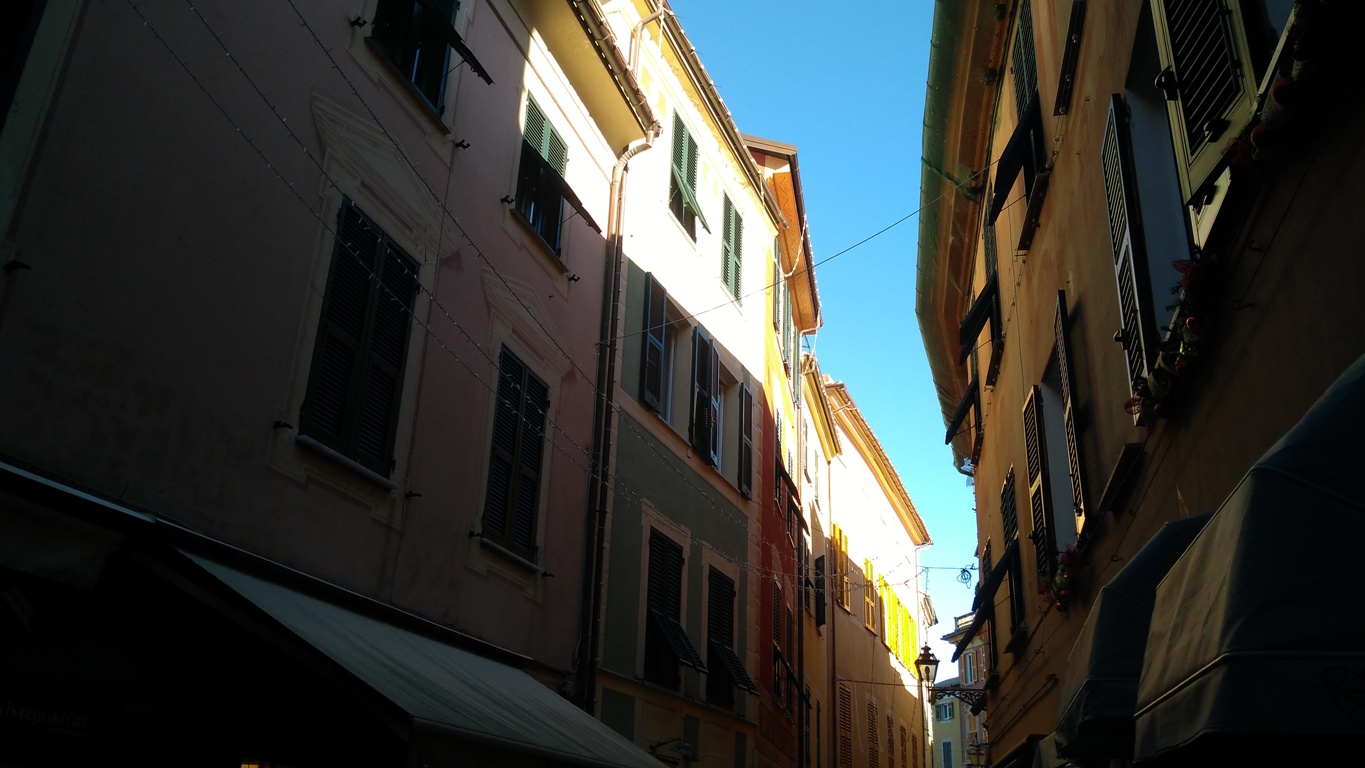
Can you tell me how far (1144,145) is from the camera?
6211mm

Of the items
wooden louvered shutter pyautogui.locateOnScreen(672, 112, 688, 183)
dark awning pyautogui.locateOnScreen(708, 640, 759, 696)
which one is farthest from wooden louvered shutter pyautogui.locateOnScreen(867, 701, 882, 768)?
wooden louvered shutter pyautogui.locateOnScreen(672, 112, 688, 183)

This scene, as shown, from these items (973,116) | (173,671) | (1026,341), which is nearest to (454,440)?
(173,671)

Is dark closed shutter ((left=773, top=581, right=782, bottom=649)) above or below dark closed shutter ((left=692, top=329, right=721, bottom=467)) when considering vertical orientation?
below

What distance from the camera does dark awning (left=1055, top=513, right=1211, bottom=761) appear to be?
4.99 m

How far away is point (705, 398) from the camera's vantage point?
15117 millimetres

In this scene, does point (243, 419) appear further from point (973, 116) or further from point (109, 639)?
point (973, 116)

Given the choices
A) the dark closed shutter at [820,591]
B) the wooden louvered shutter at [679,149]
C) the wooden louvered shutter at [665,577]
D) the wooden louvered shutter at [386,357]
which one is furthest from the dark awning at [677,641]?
the dark closed shutter at [820,591]

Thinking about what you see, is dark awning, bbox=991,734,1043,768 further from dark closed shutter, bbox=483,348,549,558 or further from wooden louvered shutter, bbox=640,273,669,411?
wooden louvered shutter, bbox=640,273,669,411

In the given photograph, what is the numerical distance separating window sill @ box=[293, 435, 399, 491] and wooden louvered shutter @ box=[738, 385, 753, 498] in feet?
28.6

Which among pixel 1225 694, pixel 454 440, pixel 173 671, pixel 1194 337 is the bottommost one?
pixel 1225 694

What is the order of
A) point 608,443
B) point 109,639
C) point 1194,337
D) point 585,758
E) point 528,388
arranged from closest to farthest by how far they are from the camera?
point 1194,337 < point 109,639 < point 585,758 < point 528,388 < point 608,443

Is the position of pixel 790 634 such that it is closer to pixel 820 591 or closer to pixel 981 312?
pixel 820 591

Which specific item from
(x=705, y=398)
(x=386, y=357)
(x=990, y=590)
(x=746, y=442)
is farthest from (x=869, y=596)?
(x=386, y=357)

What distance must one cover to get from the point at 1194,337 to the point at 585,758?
461 cm
